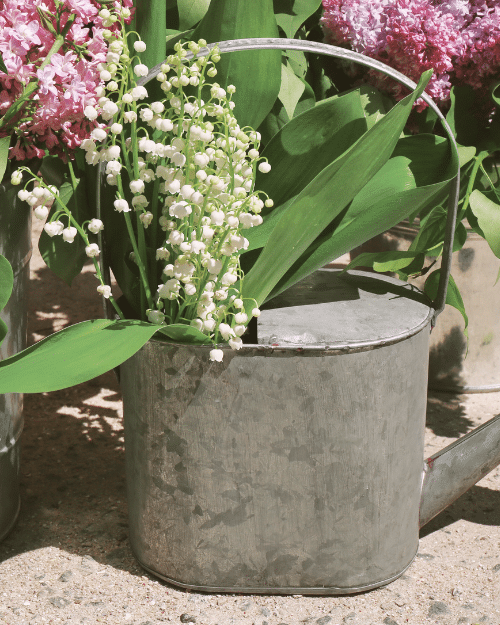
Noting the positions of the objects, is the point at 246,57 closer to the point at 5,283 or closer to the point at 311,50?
the point at 311,50

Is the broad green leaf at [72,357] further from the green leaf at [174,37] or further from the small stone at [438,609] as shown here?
the small stone at [438,609]

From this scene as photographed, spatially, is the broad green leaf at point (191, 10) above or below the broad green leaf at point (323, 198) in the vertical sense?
above

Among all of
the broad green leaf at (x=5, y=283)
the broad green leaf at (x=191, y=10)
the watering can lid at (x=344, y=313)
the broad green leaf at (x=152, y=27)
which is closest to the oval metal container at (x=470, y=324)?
the watering can lid at (x=344, y=313)

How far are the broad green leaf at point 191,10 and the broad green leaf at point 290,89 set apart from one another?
14cm

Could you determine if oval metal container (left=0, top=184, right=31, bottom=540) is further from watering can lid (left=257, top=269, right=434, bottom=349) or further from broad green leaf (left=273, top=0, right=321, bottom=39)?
broad green leaf (left=273, top=0, right=321, bottom=39)

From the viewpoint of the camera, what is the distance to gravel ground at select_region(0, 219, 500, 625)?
96 centimetres

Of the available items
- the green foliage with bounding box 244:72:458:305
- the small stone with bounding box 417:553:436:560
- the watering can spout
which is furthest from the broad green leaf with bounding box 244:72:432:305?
the small stone with bounding box 417:553:436:560

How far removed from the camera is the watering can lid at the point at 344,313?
873 mm

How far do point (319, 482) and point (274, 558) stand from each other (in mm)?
126

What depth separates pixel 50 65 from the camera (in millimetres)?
777

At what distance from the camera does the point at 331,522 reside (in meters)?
0.94

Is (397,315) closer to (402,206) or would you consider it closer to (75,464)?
(402,206)

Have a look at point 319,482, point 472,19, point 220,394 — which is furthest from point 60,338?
point 472,19

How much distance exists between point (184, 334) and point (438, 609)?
48 centimetres
